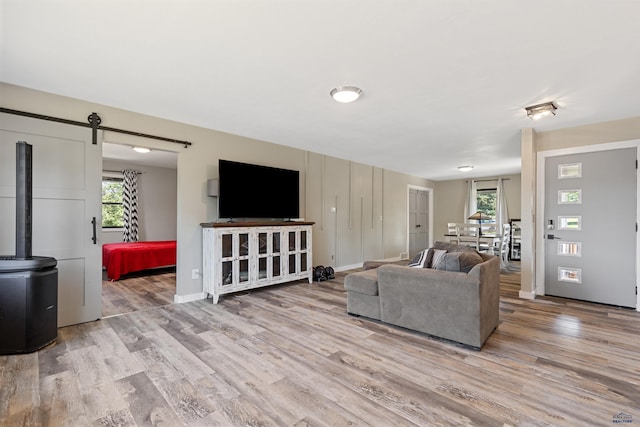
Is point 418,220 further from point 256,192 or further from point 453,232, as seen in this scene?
point 256,192

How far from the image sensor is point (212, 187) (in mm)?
4195

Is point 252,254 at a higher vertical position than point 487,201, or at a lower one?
lower

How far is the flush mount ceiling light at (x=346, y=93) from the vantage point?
2877 millimetres

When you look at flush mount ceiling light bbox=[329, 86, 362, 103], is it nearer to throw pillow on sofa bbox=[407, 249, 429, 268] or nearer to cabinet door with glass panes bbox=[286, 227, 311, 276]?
throw pillow on sofa bbox=[407, 249, 429, 268]

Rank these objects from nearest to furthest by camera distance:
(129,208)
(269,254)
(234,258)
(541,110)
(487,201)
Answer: (541,110) → (234,258) → (269,254) → (129,208) → (487,201)

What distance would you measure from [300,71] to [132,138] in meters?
2.28

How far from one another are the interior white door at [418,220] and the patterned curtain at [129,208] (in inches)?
280

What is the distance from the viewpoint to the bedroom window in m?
7.00

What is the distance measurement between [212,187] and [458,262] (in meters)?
3.22

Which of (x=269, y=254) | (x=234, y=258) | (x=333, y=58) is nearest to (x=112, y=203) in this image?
(x=234, y=258)

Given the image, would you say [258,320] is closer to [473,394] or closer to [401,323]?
[401,323]

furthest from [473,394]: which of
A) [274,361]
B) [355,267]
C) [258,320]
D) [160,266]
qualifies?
[160,266]

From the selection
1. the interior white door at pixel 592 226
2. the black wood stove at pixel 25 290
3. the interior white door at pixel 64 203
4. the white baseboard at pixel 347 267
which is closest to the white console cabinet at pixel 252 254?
the interior white door at pixel 64 203

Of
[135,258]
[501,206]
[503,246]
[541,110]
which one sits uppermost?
[541,110]
